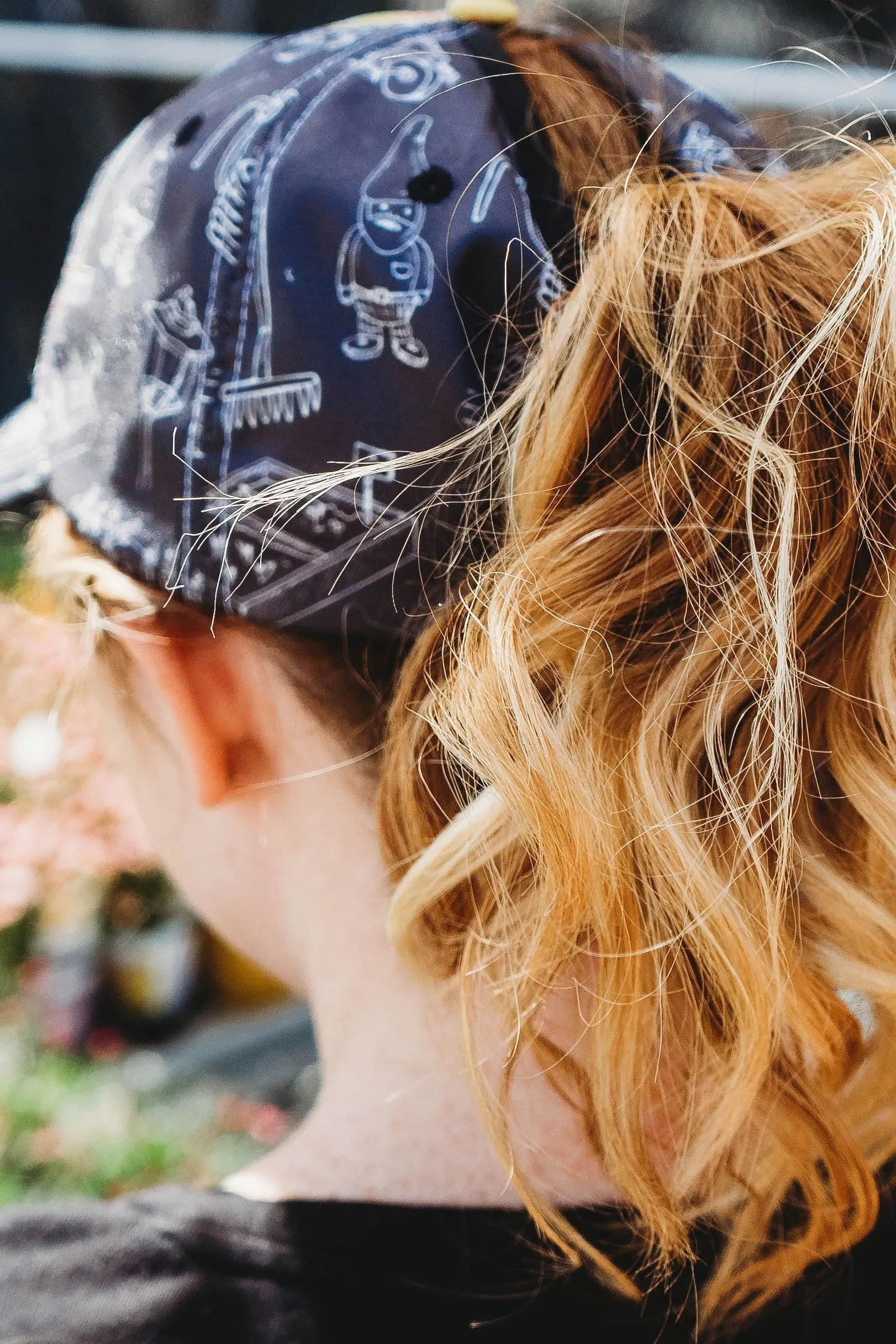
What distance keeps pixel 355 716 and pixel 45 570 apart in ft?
1.14

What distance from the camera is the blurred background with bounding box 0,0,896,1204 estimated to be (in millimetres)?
2100

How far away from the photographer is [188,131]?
860mm

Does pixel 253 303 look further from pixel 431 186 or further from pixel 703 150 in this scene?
pixel 703 150

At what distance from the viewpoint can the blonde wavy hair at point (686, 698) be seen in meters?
0.67

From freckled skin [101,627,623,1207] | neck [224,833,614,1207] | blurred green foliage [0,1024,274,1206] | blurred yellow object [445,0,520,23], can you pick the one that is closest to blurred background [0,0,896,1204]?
blurred green foliage [0,1024,274,1206]

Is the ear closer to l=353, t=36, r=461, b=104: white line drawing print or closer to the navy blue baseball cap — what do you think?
the navy blue baseball cap

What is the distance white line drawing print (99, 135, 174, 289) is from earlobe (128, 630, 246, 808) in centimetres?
31

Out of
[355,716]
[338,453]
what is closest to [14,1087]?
[355,716]

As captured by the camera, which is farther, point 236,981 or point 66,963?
point 236,981

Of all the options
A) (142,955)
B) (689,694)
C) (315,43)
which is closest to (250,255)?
(315,43)

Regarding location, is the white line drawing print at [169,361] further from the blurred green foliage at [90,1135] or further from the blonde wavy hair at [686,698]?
the blurred green foliage at [90,1135]

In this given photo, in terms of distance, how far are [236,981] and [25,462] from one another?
2.13 m

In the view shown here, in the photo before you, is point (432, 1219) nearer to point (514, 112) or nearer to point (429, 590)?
point (429, 590)

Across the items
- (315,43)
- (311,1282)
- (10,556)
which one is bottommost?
(10,556)
